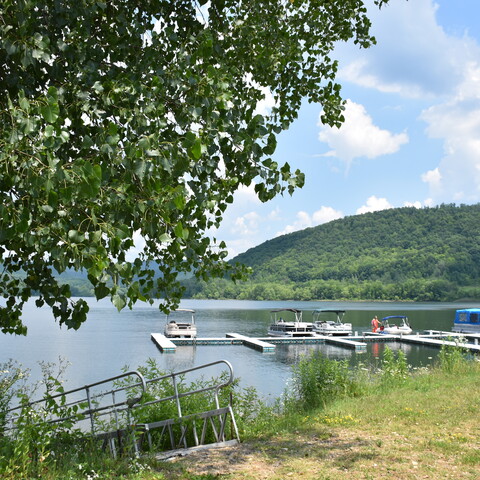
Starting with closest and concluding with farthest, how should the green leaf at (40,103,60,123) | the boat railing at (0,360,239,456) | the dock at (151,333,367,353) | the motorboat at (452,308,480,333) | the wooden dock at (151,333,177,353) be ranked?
1. the green leaf at (40,103,60,123)
2. the boat railing at (0,360,239,456)
3. the wooden dock at (151,333,177,353)
4. the dock at (151,333,367,353)
5. the motorboat at (452,308,480,333)

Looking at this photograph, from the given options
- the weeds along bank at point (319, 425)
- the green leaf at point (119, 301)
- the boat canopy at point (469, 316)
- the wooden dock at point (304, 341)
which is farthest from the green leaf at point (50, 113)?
the boat canopy at point (469, 316)

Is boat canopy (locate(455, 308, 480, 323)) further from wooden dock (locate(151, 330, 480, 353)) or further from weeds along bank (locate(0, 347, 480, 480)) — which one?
weeds along bank (locate(0, 347, 480, 480))

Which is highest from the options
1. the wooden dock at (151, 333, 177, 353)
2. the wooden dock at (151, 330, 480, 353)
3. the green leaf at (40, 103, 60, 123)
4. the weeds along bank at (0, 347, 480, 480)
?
the green leaf at (40, 103, 60, 123)

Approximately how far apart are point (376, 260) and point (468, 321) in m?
126

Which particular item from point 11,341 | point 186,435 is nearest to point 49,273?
point 186,435

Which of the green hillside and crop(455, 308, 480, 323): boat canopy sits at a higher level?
the green hillside

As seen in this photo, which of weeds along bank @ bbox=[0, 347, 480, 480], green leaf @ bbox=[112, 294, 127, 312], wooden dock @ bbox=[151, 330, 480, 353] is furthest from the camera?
wooden dock @ bbox=[151, 330, 480, 353]

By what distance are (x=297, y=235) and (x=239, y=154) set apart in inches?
7562

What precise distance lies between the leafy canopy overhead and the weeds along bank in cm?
156

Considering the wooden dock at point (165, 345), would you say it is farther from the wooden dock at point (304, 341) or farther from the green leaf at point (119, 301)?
the green leaf at point (119, 301)

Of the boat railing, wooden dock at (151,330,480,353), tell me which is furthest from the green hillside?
the boat railing

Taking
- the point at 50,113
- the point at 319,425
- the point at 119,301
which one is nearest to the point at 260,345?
the point at 319,425

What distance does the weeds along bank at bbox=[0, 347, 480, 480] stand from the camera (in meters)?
6.04

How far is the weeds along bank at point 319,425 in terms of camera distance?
6037 mm
